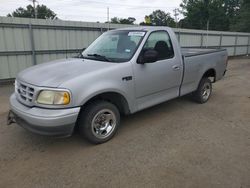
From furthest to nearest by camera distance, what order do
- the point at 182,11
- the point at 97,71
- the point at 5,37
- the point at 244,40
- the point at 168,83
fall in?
the point at 182,11 < the point at 244,40 < the point at 5,37 < the point at 168,83 < the point at 97,71

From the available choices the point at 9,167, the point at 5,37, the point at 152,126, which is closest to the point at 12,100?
the point at 9,167

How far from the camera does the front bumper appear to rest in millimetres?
3098

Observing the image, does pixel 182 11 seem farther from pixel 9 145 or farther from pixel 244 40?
pixel 9 145

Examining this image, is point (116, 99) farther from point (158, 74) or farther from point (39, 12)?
point (39, 12)

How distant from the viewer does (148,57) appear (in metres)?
4.01

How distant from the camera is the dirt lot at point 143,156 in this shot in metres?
2.89

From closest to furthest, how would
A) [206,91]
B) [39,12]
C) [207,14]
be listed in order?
[206,91]
[207,14]
[39,12]

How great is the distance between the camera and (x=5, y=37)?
312 inches

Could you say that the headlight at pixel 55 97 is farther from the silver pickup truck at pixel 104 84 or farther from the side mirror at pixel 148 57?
the side mirror at pixel 148 57

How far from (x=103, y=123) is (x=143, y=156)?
2.85ft

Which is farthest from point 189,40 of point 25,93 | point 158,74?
point 25,93

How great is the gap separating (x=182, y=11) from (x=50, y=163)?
50.7 meters

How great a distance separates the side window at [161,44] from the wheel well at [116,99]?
1.11 metres

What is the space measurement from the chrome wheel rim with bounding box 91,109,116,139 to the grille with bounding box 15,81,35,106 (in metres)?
0.99
